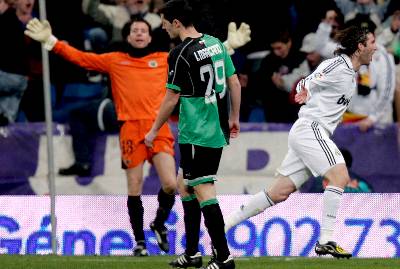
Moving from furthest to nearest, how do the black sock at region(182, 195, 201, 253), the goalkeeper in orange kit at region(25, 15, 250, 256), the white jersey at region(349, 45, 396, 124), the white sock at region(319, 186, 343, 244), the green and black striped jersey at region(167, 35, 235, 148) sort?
1. the white jersey at region(349, 45, 396, 124)
2. the goalkeeper in orange kit at region(25, 15, 250, 256)
3. the white sock at region(319, 186, 343, 244)
4. the black sock at region(182, 195, 201, 253)
5. the green and black striped jersey at region(167, 35, 235, 148)

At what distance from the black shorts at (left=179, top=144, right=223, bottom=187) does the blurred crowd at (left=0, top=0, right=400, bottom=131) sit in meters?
5.28

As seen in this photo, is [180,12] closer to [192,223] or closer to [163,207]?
[192,223]

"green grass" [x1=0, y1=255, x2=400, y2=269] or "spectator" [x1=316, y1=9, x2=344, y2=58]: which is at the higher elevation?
"spectator" [x1=316, y1=9, x2=344, y2=58]

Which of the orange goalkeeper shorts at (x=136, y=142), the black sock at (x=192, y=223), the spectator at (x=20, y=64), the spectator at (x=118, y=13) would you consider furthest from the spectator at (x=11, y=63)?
the black sock at (x=192, y=223)

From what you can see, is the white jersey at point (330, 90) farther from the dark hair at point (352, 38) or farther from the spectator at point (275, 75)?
the spectator at point (275, 75)

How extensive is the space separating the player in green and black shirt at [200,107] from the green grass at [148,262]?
96 cm

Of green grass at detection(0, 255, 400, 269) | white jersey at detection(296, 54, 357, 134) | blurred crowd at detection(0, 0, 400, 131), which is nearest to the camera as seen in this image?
green grass at detection(0, 255, 400, 269)

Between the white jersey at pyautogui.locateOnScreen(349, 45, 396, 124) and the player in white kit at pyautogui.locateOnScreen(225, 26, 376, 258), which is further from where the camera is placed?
the white jersey at pyautogui.locateOnScreen(349, 45, 396, 124)

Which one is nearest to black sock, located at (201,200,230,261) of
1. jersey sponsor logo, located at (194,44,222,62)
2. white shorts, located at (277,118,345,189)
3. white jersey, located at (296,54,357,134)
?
jersey sponsor logo, located at (194,44,222,62)

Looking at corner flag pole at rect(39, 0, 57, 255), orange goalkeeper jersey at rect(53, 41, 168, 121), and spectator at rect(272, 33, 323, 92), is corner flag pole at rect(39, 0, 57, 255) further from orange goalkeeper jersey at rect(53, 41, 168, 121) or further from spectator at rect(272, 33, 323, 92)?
spectator at rect(272, 33, 323, 92)

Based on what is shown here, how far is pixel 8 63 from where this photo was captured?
53.4 ft

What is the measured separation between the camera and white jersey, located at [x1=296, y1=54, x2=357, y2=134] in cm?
1191

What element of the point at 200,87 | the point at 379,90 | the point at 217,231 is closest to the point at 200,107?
the point at 200,87

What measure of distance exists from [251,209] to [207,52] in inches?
92.5
